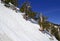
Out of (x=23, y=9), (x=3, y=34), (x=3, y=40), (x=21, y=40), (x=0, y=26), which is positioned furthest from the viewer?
(x=23, y=9)

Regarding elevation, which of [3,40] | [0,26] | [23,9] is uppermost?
[23,9]

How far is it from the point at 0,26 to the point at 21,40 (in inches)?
84.6

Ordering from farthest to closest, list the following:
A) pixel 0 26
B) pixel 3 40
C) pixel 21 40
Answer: pixel 21 40 < pixel 0 26 < pixel 3 40

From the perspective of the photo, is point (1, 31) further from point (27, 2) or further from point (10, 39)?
point (27, 2)

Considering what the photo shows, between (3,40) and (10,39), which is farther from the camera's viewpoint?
(10,39)

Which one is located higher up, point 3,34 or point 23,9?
point 23,9

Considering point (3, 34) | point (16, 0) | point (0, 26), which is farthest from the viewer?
point (16, 0)

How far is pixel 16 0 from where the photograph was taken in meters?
35.4

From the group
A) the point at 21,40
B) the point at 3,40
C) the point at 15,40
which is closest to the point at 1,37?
the point at 3,40

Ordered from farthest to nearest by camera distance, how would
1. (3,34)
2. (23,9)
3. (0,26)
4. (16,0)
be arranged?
(16,0) < (23,9) < (0,26) < (3,34)

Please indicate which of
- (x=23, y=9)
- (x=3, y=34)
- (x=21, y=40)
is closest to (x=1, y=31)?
(x=3, y=34)

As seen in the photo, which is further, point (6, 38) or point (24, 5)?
point (24, 5)

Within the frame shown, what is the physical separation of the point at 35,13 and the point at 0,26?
25479mm

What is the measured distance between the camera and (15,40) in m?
11.3
